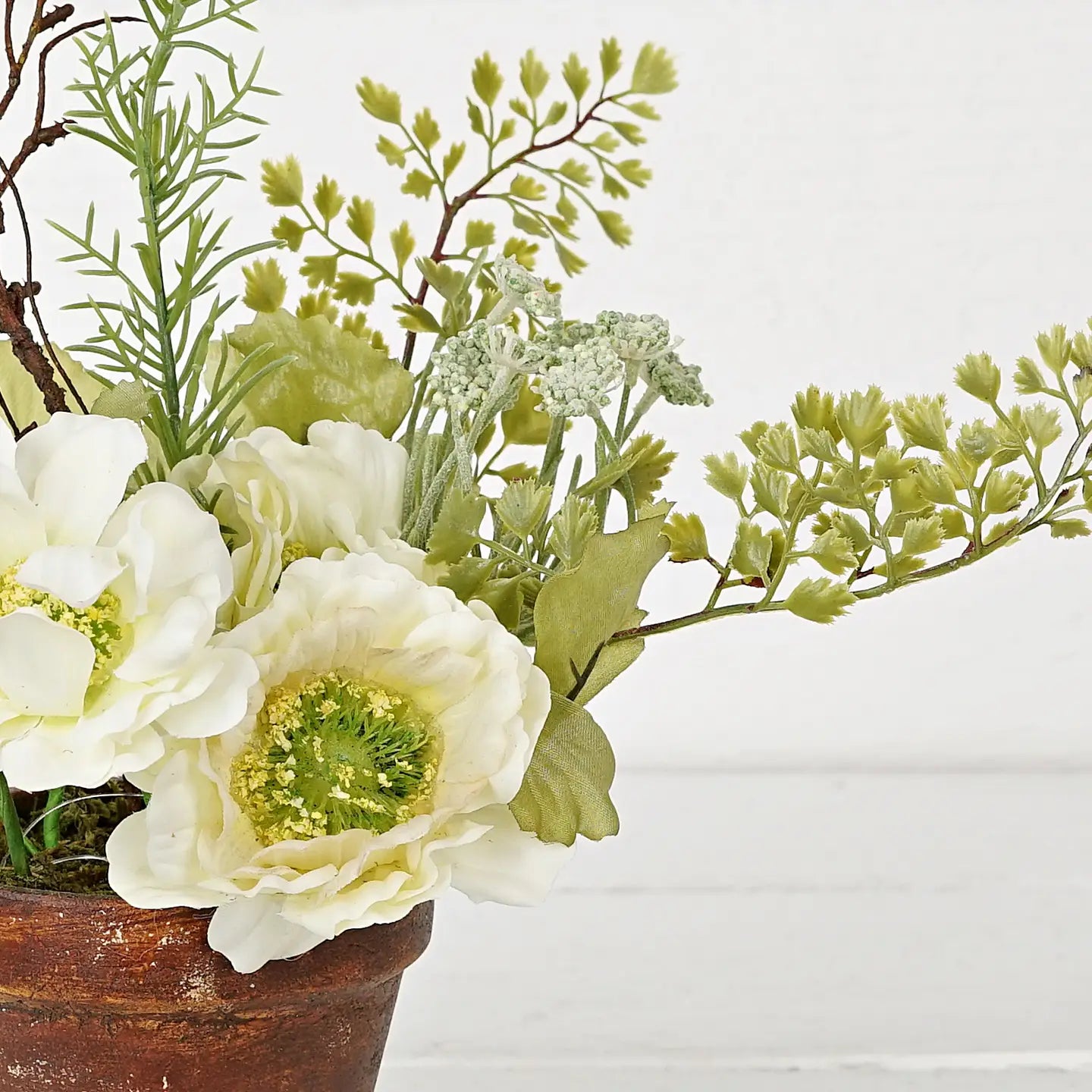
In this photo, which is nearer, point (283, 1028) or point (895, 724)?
point (283, 1028)

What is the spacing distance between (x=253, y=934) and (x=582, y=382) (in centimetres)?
12

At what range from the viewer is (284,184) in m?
0.39

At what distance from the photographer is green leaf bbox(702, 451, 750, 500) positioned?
0.30 m

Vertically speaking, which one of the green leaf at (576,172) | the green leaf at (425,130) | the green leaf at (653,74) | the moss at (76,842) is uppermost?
the green leaf at (653,74)

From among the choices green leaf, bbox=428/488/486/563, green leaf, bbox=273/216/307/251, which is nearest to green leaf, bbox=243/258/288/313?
green leaf, bbox=273/216/307/251

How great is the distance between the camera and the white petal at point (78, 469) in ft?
0.81

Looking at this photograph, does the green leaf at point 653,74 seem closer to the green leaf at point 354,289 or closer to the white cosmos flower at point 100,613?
the green leaf at point 354,289

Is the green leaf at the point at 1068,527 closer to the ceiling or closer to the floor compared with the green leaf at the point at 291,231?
closer to the floor

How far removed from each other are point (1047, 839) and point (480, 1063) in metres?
0.50

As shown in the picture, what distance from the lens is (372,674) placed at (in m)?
0.27

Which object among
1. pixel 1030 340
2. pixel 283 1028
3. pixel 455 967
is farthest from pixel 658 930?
pixel 1030 340

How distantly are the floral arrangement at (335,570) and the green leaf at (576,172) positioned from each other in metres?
0.08

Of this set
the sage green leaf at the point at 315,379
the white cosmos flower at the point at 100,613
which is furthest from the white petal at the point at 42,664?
the sage green leaf at the point at 315,379

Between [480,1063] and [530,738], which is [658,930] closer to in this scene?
[480,1063]
